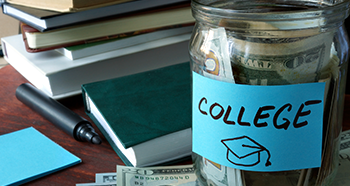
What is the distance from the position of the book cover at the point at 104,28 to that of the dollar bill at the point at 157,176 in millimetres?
332

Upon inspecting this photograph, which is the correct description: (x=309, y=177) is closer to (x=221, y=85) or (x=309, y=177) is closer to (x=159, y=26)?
(x=221, y=85)

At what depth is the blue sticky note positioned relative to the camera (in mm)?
469

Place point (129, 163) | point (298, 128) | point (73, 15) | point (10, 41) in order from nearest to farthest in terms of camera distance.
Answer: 1. point (298, 128)
2. point (129, 163)
3. point (73, 15)
4. point (10, 41)

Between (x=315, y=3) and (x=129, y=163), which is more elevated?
(x=315, y=3)

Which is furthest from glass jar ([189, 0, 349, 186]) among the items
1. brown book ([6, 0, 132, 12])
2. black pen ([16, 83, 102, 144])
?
brown book ([6, 0, 132, 12])

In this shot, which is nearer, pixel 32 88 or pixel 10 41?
pixel 32 88

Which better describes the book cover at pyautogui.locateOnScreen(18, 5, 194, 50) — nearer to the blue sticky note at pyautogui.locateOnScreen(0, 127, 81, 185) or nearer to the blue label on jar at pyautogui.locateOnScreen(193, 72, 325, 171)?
the blue sticky note at pyautogui.locateOnScreen(0, 127, 81, 185)

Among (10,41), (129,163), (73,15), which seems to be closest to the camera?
(129,163)

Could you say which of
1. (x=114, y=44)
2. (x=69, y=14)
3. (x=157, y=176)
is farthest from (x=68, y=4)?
(x=157, y=176)

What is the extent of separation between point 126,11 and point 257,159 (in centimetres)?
48

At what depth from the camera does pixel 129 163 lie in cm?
48

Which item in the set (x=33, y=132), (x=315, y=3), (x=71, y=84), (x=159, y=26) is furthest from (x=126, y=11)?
(x=315, y=3)

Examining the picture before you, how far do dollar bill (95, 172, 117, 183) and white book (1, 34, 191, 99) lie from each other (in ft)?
0.84

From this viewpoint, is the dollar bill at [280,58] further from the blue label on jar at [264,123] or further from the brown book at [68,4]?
the brown book at [68,4]
